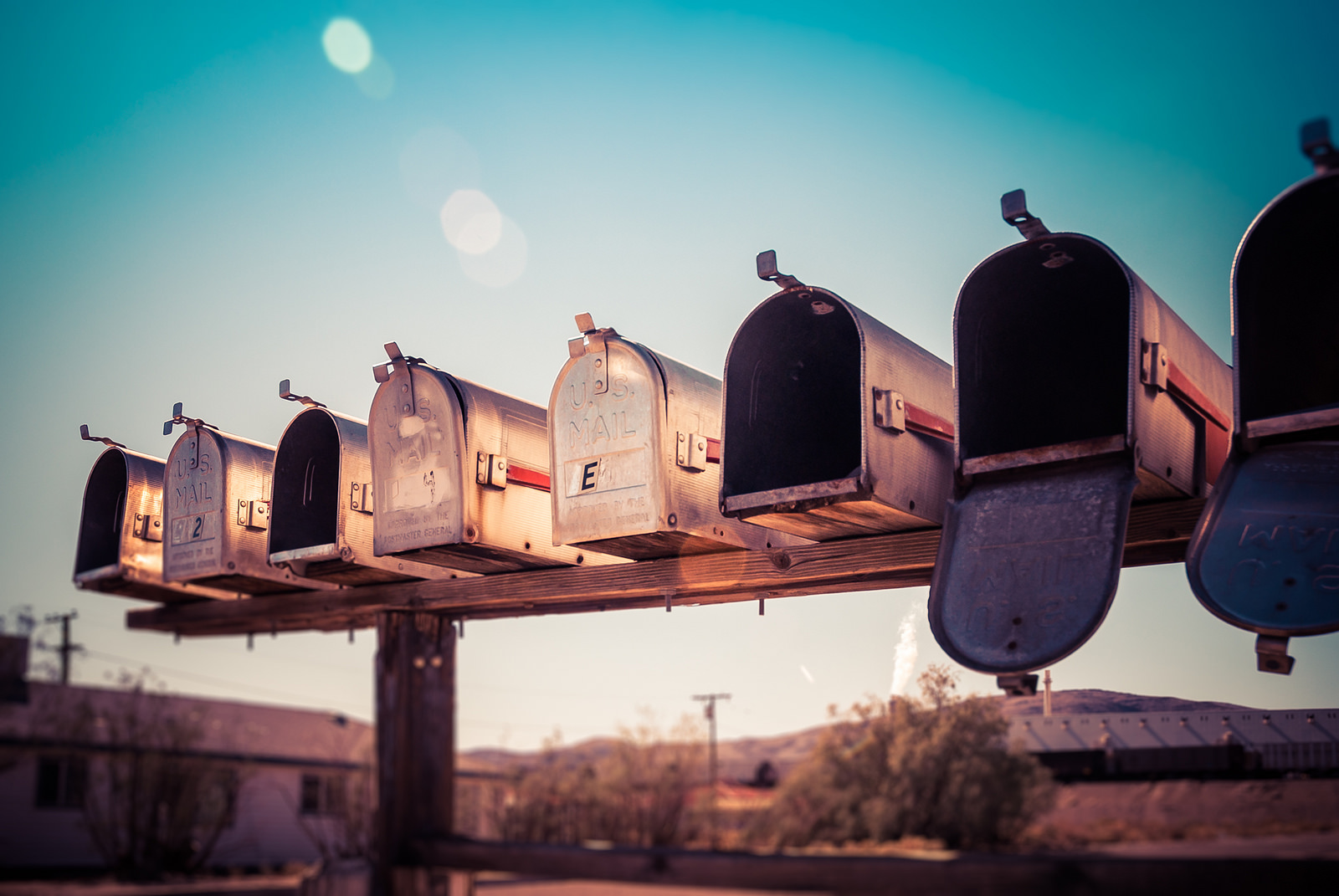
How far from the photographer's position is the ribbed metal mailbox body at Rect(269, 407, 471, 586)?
4641 mm

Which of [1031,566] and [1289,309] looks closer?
[1031,566]

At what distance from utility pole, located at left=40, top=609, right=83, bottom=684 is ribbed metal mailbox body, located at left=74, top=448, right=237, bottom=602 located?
0.29 metres

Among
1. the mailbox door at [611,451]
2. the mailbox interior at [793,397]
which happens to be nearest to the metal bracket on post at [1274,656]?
the mailbox interior at [793,397]

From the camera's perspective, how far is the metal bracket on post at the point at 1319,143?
271 cm

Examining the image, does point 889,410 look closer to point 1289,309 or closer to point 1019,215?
point 1019,215

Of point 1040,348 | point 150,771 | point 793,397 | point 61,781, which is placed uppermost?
point 1040,348

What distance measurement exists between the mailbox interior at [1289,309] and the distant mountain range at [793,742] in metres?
0.96

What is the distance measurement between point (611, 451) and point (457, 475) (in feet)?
2.21

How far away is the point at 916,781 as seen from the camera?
3387mm

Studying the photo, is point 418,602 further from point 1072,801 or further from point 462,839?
point 1072,801

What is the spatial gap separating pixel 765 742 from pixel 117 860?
411 centimetres

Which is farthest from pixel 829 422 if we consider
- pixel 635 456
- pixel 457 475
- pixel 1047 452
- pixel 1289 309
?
pixel 1289 309

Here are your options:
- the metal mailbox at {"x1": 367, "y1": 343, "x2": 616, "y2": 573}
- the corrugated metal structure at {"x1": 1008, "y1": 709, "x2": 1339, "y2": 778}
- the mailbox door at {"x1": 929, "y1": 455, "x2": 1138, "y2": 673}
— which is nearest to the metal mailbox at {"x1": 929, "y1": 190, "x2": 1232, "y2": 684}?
the mailbox door at {"x1": 929, "y1": 455, "x2": 1138, "y2": 673}

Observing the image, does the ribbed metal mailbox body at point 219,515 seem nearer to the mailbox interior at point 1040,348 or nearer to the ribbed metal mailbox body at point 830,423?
the ribbed metal mailbox body at point 830,423
